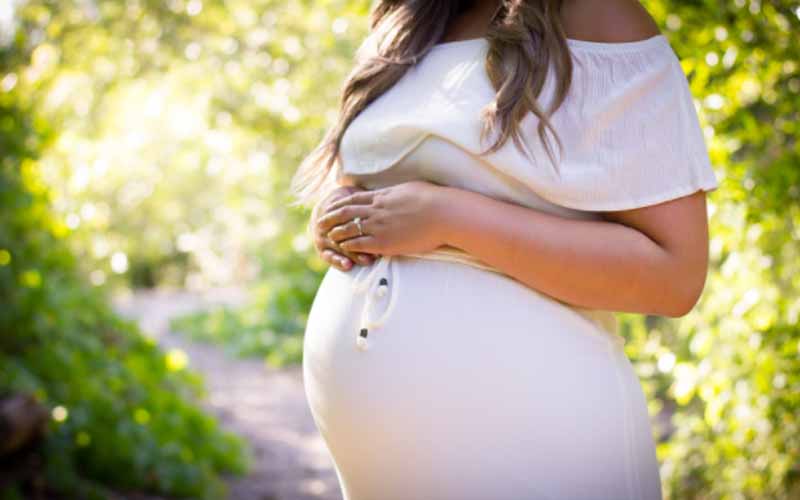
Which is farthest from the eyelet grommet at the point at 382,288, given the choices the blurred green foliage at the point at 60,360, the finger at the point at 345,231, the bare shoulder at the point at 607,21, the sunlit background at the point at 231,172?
the blurred green foliage at the point at 60,360

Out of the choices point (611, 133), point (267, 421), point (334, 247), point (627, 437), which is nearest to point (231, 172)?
point (267, 421)

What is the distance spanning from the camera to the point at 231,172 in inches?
368

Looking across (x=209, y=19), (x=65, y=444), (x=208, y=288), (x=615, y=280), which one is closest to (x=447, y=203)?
(x=615, y=280)

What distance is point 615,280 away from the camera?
1527 millimetres

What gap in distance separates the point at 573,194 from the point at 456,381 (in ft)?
1.35

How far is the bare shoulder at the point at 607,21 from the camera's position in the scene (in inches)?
63.8

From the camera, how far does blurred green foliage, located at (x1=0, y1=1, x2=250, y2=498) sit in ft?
13.4

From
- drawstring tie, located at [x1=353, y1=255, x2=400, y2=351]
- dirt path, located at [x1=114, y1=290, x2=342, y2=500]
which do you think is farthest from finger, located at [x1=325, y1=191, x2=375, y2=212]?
dirt path, located at [x1=114, y1=290, x2=342, y2=500]

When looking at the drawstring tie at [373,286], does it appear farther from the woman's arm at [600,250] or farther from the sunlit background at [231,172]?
the sunlit background at [231,172]

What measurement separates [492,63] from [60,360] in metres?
3.36

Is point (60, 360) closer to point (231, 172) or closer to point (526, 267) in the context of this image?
point (526, 267)

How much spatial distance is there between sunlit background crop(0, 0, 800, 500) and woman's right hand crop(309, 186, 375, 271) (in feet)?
4.37

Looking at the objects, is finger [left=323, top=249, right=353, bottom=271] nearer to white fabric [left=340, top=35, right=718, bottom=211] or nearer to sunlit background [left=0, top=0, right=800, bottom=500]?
white fabric [left=340, top=35, right=718, bottom=211]

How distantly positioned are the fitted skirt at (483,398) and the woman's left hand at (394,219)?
0.18 ft
